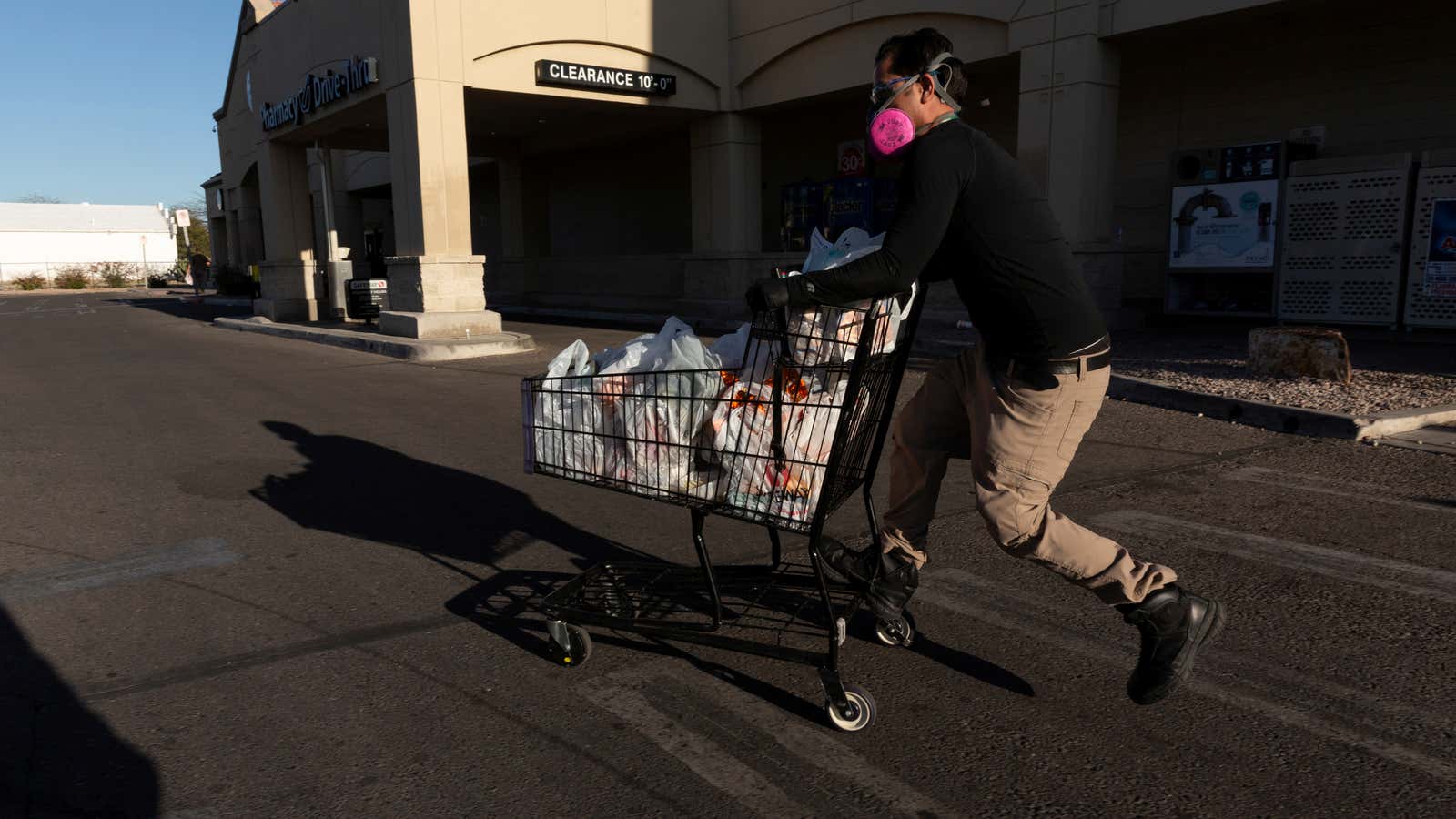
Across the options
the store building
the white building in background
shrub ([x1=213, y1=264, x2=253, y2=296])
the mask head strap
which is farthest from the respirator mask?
the white building in background

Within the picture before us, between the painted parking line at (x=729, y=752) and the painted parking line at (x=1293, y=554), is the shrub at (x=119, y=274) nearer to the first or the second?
the painted parking line at (x=1293, y=554)

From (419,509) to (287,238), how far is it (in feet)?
63.7

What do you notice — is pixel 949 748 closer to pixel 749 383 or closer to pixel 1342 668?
pixel 749 383

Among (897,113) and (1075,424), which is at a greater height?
(897,113)

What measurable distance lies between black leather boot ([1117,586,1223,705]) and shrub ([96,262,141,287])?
234 feet

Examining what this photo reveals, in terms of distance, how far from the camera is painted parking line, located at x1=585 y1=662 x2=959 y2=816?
265 cm

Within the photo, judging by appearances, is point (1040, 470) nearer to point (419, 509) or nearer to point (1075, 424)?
point (1075, 424)

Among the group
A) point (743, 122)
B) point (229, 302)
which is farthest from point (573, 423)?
point (229, 302)

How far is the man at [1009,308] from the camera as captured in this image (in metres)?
2.92

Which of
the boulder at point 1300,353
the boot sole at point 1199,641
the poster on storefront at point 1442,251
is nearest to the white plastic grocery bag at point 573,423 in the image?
the boot sole at point 1199,641

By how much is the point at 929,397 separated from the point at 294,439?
5939 mm

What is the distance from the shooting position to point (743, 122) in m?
19.5

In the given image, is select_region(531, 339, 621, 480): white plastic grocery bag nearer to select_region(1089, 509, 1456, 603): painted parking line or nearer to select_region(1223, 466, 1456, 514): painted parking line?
select_region(1089, 509, 1456, 603): painted parking line

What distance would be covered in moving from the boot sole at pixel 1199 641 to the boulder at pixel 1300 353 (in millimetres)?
6598
